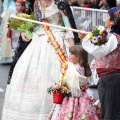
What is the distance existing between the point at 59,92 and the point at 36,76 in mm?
777

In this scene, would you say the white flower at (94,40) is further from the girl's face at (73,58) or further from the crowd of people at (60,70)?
the girl's face at (73,58)

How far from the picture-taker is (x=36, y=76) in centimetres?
743

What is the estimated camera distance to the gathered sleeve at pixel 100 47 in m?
6.14

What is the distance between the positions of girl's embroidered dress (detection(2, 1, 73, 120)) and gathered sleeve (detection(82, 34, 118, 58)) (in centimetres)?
129

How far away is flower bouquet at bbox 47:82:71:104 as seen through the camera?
6684mm

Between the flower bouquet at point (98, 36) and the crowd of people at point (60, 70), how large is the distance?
35mm

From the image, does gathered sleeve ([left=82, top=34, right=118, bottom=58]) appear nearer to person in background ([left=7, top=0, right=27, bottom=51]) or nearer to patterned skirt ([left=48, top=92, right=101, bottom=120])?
patterned skirt ([left=48, top=92, right=101, bottom=120])

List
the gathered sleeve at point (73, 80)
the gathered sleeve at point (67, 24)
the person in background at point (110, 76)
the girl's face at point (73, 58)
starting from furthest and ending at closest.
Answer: the gathered sleeve at point (67, 24)
the girl's face at point (73, 58)
the gathered sleeve at point (73, 80)
the person in background at point (110, 76)

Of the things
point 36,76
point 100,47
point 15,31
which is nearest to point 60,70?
point 36,76

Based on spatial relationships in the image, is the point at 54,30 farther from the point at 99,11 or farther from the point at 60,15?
the point at 99,11

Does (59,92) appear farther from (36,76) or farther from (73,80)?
(36,76)

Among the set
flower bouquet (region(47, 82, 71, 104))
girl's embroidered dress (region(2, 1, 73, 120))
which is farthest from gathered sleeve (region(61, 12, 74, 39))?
flower bouquet (region(47, 82, 71, 104))

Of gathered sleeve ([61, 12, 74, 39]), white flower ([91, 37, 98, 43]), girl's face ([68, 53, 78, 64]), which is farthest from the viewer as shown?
gathered sleeve ([61, 12, 74, 39])

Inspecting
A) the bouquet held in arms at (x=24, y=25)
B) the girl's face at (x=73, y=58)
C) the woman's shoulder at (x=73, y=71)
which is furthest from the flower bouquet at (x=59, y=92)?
the bouquet held in arms at (x=24, y=25)
